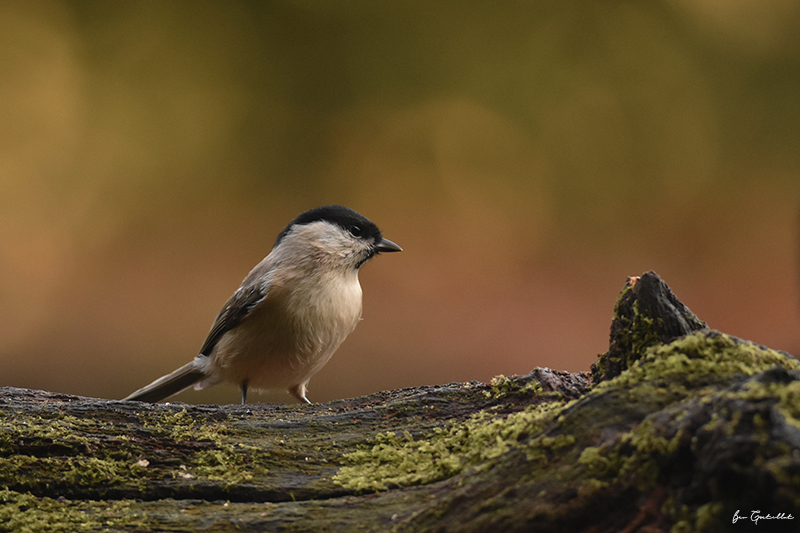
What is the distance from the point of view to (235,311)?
286 centimetres

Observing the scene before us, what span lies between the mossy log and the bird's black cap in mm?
1124

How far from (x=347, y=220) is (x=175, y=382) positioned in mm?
1174

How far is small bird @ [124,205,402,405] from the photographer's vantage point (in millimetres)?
2682

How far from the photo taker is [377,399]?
79.4 inches

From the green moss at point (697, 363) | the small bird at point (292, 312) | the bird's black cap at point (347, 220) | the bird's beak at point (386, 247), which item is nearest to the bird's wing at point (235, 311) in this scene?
the small bird at point (292, 312)

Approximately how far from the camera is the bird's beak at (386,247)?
3025 millimetres

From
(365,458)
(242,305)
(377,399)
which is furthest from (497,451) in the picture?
(242,305)

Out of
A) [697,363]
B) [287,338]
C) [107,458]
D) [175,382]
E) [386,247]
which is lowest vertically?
[107,458]

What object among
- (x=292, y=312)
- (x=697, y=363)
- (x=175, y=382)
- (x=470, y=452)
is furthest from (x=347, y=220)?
(x=697, y=363)

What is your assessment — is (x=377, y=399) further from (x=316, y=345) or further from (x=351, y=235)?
(x=351, y=235)

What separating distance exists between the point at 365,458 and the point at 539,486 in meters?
0.59

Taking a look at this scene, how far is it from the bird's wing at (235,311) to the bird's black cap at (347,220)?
0.45 metres

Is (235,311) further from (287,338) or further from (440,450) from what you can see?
(440,450)
